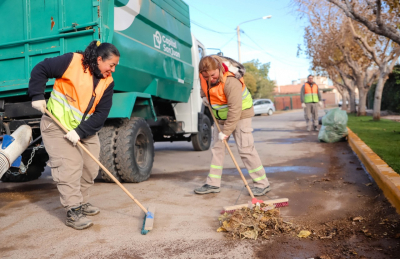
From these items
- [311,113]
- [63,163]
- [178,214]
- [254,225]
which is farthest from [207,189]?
[311,113]

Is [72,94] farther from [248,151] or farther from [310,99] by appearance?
[310,99]

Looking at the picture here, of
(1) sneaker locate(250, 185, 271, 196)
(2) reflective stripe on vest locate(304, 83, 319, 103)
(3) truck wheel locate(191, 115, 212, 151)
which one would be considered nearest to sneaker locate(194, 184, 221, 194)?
(1) sneaker locate(250, 185, 271, 196)

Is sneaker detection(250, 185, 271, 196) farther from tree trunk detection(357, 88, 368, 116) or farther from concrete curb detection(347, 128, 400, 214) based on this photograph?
tree trunk detection(357, 88, 368, 116)

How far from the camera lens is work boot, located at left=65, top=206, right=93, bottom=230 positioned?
3.53m

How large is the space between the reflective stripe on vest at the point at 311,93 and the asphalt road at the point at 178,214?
6415 millimetres

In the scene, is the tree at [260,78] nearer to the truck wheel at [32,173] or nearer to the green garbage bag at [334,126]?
the green garbage bag at [334,126]

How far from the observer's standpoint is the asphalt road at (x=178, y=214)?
9.75ft

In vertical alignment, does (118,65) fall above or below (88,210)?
above

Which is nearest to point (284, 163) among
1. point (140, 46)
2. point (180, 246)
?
point (140, 46)

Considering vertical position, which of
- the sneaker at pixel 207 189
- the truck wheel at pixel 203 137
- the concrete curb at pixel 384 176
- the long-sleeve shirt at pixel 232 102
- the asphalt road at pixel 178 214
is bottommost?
the asphalt road at pixel 178 214

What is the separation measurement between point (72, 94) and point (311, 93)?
10.7 m

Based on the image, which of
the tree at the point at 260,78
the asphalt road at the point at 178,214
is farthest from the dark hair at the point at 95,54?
the tree at the point at 260,78

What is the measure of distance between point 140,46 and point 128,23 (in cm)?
41

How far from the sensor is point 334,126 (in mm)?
9719
